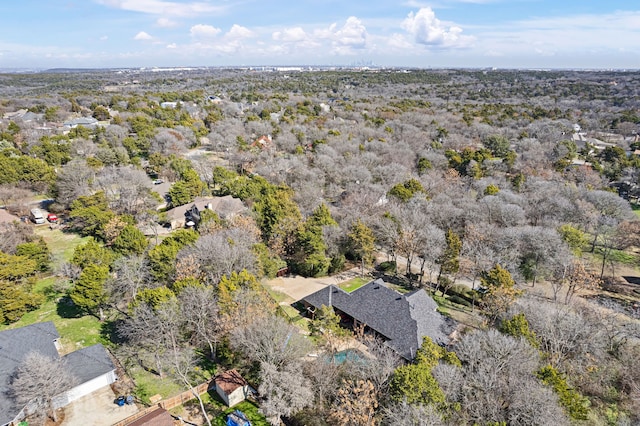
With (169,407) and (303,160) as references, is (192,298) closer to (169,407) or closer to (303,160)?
(169,407)

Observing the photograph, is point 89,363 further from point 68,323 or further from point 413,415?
point 413,415

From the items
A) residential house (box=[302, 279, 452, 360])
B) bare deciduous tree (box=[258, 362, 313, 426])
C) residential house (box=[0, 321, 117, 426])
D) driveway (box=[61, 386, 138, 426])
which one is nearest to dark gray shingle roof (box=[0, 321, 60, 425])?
residential house (box=[0, 321, 117, 426])

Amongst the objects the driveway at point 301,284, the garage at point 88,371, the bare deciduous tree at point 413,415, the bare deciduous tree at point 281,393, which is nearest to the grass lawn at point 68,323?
the garage at point 88,371

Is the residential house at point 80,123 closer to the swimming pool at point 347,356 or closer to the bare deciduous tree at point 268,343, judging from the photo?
the bare deciduous tree at point 268,343

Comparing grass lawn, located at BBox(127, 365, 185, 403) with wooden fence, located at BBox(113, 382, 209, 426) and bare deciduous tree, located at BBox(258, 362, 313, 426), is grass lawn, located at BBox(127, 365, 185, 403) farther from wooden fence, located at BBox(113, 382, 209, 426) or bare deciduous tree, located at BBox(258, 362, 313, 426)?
bare deciduous tree, located at BBox(258, 362, 313, 426)

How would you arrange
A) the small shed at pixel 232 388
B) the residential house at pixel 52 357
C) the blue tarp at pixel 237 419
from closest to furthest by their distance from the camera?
the blue tarp at pixel 237 419
the residential house at pixel 52 357
the small shed at pixel 232 388

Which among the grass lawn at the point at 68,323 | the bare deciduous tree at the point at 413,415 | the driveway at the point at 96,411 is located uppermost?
the bare deciduous tree at the point at 413,415

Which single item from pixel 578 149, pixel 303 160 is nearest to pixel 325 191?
pixel 303 160
